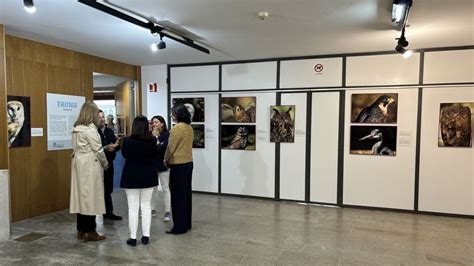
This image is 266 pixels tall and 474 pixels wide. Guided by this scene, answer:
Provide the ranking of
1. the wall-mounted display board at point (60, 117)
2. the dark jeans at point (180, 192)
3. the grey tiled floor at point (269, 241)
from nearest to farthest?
the grey tiled floor at point (269, 241), the dark jeans at point (180, 192), the wall-mounted display board at point (60, 117)

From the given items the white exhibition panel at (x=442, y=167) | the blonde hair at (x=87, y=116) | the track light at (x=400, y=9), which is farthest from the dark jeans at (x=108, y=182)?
the white exhibition panel at (x=442, y=167)

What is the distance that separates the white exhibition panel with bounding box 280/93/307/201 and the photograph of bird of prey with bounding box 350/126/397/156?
0.85m

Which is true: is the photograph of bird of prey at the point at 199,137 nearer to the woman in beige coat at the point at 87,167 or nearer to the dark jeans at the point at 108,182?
the dark jeans at the point at 108,182

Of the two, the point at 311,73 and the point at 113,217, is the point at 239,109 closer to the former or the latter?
the point at 311,73

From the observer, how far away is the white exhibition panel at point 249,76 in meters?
6.08

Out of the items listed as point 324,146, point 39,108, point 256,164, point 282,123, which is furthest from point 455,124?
point 39,108

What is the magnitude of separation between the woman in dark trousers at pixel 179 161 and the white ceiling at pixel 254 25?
1.19 meters

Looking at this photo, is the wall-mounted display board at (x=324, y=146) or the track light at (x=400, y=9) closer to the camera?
the track light at (x=400, y=9)

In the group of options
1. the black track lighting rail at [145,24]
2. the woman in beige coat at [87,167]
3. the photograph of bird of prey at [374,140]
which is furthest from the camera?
the photograph of bird of prey at [374,140]

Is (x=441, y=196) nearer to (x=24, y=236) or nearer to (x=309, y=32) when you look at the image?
(x=309, y=32)

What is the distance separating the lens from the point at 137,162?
145 inches

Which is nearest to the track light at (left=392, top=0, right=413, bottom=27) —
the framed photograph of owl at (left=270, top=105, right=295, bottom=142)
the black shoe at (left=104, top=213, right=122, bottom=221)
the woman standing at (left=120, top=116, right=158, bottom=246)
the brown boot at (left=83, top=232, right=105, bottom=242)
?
the framed photograph of owl at (left=270, top=105, right=295, bottom=142)

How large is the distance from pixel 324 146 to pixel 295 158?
0.55 m

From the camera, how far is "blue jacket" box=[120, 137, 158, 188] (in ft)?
11.9
